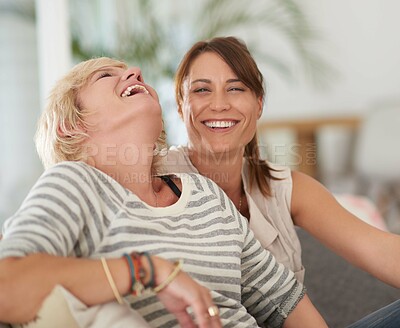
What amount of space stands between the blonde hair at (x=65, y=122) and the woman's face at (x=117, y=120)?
1cm

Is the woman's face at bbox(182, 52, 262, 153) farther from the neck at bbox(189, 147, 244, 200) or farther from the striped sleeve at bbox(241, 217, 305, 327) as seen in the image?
the striped sleeve at bbox(241, 217, 305, 327)

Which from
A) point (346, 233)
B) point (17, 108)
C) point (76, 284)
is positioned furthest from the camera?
point (17, 108)

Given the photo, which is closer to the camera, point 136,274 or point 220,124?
point 136,274

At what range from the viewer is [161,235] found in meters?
1.05

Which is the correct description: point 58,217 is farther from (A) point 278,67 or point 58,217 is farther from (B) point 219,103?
(A) point 278,67

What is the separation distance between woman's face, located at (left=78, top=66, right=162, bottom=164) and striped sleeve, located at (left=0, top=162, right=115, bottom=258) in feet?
0.37

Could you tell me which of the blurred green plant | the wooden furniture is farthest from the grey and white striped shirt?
the wooden furniture

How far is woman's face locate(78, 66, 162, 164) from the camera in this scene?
1.13m

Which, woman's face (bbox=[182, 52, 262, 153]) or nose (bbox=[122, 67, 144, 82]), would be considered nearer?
nose (bbox=[122, 67, 144, 82])

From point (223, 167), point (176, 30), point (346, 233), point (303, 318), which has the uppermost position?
point (176, 30)

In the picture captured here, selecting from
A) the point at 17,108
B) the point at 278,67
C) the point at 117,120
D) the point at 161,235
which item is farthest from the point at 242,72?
the point at 278,67

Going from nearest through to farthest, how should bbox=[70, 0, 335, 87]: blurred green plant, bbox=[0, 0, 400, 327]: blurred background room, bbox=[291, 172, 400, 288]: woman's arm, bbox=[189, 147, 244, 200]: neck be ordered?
bbox=[291, 172, 400, 288]: woman's arm, bbox=[189, 147, 244, 200]: neck, bbox=[0, 0, 400, 327]: blurred background room, bbox=[70, 0, 335, 87]: blurred green plant

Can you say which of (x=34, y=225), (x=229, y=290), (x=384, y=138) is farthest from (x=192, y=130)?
(x=384, y=138)

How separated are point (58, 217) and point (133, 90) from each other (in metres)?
0.36
